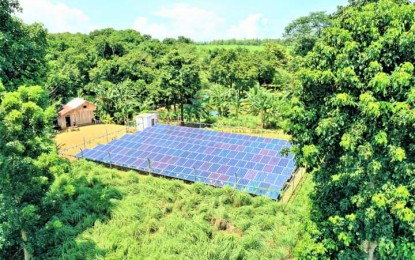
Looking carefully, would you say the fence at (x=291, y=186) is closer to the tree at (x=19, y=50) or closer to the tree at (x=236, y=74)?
the tree at (x=19, y=50)

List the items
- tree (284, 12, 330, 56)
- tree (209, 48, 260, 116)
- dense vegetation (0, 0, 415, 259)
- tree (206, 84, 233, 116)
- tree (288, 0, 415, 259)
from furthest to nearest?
tree (284, 12, 330, 56), tree (209, 48, 260, 116), tree (206, 84, 233, 116), dense vegetation (0, 0, 415, 259), tree (288, 0, 415, 259)

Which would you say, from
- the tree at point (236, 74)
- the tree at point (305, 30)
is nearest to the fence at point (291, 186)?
the tree at point (236, 74)

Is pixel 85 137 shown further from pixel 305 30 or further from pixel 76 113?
pixel 305 30

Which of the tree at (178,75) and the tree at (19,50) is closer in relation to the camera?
the tree at (19,50)

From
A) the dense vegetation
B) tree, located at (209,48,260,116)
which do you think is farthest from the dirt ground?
tree, located at (209,48,260,116)

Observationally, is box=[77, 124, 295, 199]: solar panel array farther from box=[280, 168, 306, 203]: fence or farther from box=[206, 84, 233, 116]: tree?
box=[206, 84, 233, 116]: tree

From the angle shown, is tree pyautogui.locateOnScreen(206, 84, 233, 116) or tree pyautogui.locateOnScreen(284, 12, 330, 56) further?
tree pyautogui.locateOnScreen(284, 12, 330, 56)
